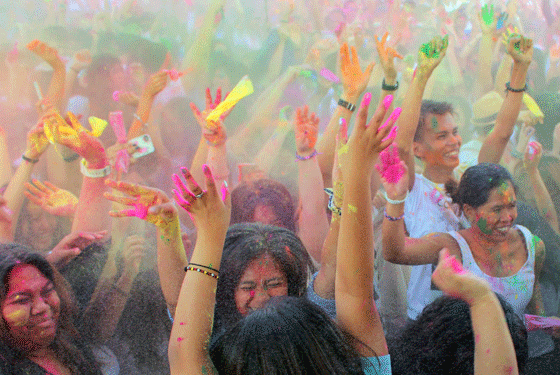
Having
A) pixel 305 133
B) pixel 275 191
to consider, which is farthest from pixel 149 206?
pixel 305 133

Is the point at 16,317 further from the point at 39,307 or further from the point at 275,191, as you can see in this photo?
the point at 275,191

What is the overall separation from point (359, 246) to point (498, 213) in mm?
838

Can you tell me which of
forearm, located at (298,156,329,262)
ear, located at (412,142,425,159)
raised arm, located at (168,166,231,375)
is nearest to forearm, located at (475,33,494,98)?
ear, located at (412,142,425,159)

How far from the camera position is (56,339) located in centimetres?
125

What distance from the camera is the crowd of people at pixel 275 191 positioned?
101cm

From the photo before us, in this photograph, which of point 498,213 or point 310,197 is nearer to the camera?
point 498,213

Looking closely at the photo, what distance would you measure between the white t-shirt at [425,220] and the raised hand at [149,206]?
106cm

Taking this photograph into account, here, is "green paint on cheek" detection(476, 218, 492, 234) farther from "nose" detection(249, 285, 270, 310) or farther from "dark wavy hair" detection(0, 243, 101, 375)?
"dark wavy hair" detection(0, 243, 101, 375)

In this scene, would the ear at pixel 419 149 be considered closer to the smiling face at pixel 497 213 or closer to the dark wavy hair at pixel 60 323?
the smiling face at pixel 497 213

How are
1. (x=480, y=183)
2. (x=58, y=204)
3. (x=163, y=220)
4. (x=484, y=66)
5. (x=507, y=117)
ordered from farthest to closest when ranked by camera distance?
1. (x=484, y=66)
2. (x=507, y=117)
3. (x=58, y=204)
4. (x=480, y=183)
5. (x=163, y=220)

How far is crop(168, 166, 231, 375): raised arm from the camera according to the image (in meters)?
0.94

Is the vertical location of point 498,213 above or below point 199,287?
above

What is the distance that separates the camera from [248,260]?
1268mm

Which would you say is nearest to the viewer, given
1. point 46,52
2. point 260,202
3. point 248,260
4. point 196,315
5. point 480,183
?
point 196,315
